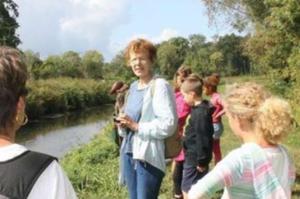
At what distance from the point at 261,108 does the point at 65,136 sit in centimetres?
2474

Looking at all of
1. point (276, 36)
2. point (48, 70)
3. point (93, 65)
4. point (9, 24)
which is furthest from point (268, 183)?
point (93, 65)

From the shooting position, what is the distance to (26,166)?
5.99 feet

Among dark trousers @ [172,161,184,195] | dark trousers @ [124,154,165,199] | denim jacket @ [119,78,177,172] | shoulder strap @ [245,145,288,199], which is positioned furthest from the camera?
dark trousers @ [172,161,184,195]

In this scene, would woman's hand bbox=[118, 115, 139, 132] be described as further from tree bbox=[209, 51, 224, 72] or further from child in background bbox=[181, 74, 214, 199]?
tree bbox=[209, 51, 224, 72]

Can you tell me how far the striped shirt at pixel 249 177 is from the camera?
308 cm

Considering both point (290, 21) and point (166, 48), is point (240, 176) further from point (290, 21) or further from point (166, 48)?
point (166, 48)

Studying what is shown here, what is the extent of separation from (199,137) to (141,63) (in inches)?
61.9

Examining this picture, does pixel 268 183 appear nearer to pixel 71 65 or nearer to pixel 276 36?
pixel 276 36

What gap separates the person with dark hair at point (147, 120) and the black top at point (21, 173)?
2.63 metres

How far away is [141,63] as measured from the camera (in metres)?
4.62

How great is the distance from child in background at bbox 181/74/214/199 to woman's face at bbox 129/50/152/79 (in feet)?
4.77

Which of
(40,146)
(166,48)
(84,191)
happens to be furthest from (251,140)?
(166,48)

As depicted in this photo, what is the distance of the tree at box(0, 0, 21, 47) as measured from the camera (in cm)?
4325

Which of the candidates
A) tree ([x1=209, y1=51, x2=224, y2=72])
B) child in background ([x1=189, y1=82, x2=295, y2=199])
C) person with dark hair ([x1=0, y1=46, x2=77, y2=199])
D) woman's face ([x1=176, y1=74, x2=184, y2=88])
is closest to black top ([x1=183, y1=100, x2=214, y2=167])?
woman's face ([x1=176, y1=74, x2=184, y2=88])
